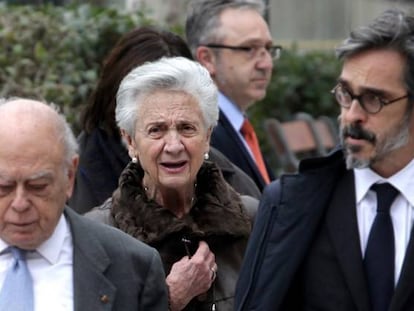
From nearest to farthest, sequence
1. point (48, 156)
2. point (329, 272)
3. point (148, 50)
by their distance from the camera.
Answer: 1. point (48, 156)
2. point (329, 272)
3. point (148, 50)

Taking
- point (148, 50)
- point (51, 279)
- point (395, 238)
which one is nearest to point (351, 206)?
point (395, 238)

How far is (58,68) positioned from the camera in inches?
341

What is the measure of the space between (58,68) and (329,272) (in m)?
4.43

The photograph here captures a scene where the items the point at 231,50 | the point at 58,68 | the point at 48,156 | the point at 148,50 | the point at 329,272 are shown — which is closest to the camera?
the point at 48,156

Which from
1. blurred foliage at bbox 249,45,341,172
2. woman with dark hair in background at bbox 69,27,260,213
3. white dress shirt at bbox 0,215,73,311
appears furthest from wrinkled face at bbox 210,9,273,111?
blurred foliage at bbox 249,45,341,172

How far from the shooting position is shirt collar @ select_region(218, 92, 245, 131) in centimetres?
685

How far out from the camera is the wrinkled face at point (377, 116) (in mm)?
4570

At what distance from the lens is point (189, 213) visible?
5238mm

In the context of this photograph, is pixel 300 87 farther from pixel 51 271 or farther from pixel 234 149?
pixel 51 271

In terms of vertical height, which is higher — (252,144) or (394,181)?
(394,181)

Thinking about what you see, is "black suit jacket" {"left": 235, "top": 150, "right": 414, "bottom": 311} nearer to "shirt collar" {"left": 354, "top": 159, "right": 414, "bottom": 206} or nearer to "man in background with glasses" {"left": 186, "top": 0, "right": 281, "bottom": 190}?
"shirt collar" {"left": 354, "top": 159, "right": 414, "bottom": 206}

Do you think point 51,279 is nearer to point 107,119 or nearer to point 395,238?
point 395,238

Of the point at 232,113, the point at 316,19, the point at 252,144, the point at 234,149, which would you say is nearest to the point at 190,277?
the point at 234,149

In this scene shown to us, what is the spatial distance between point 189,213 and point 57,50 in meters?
3.70
